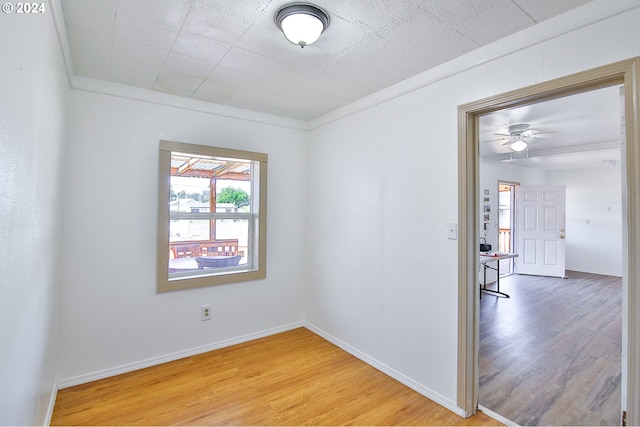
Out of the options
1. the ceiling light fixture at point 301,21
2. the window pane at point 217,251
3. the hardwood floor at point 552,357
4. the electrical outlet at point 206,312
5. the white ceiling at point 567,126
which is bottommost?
the hardwood floor at point 552,357

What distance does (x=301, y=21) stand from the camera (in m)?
1.64

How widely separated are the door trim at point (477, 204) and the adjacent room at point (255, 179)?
0.02m

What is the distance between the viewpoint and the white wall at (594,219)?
6965 mm

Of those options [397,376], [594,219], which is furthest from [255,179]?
[594,219]

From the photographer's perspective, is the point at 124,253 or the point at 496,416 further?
the point at 124,253

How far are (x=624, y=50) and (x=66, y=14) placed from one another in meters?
2.93

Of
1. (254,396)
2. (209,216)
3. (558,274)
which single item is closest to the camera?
(254,396)

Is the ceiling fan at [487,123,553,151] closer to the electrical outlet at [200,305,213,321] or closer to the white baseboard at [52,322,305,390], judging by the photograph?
the white baseboard at [52,322,305,390]

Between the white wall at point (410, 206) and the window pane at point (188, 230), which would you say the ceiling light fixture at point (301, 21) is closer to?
the white wall at point (410, 206)

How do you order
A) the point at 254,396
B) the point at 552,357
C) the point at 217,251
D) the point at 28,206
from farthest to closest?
the point at 217,251 → the point at 552,357 → the point at 254,396 → the point at 28,206

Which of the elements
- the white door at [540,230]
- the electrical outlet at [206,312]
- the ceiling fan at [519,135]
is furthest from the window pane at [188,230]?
the white door at [540,230]

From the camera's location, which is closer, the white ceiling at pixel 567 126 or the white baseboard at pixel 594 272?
the white ceiling at pixel 567 126

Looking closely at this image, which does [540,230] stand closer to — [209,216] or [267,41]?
[209,216]

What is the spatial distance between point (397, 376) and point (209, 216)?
92.3 inches
